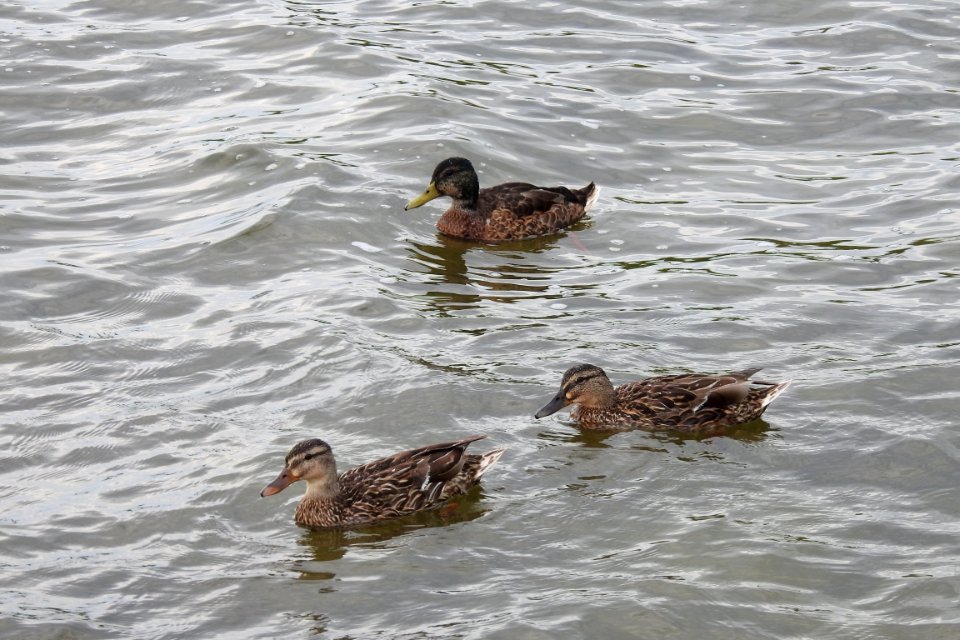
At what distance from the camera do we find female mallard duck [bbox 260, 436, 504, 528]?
33.1 ft

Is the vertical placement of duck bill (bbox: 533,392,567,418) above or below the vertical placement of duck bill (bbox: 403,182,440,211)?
below

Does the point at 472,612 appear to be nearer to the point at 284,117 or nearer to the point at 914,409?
the point at 914,409

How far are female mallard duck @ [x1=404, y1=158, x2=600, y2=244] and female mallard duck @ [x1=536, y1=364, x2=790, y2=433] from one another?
16.4 feet

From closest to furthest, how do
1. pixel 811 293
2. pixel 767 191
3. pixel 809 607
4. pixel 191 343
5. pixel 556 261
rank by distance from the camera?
1. pixel 809 607
2. pixel 191 343
3. pixel 811 293
4. pixel 556 261
5. pixel 767 191

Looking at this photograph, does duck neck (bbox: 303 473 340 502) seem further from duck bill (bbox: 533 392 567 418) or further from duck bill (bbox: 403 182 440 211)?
duck bill (bbox: 403 182 440 211)

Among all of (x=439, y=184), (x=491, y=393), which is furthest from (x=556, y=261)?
(x=491, y=393)

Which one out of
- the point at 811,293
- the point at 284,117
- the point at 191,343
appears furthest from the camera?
the point at 284,117

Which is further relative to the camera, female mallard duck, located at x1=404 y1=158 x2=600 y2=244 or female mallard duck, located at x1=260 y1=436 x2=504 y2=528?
female mallard duck, located at x1=404 y1=158 x2=600 y2=244

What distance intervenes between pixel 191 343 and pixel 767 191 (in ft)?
25.2

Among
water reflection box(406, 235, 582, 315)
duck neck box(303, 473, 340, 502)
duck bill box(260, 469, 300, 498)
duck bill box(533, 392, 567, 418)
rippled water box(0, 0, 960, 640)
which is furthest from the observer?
water reflection box(406, 235, 582, 315)

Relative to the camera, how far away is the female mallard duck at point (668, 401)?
11.3m

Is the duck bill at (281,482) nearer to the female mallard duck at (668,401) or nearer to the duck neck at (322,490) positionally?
the duck neck at (322,490)

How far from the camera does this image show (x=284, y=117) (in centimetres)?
1959

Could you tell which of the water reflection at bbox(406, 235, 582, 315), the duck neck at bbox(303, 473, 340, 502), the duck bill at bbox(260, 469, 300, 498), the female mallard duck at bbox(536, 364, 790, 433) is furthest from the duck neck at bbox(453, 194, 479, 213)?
the duck bill at bbox(260, 469, 300, 498)
